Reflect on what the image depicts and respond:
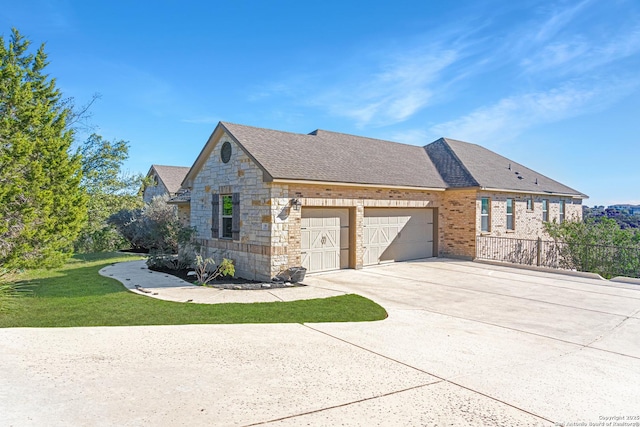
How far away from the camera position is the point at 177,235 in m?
14.5

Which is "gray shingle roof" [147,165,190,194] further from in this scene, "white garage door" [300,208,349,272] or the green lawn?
the green lawn

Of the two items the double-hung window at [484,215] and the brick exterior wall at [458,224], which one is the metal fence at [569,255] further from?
the double-hung window at [484,215]

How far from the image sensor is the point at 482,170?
19781 mm

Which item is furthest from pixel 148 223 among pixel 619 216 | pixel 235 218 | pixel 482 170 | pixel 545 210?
pixel 619 216

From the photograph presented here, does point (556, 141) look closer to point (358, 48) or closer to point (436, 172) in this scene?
point (436, 172)

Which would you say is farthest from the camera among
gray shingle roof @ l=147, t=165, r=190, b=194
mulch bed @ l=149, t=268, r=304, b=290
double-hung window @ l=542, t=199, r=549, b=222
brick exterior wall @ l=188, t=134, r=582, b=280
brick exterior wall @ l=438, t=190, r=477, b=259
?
gray shingle roof @ l=147, t=165, r=190, b=194

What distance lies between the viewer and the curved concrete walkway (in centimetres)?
966

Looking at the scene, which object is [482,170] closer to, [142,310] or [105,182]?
[142,310]

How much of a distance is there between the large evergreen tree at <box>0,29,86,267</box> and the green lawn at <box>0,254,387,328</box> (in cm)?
176

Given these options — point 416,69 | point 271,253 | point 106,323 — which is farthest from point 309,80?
point 106,323

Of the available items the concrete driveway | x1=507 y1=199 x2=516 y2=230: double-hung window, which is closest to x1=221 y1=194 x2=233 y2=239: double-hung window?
the concrete driveway

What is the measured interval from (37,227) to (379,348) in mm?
11828

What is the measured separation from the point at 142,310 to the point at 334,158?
942cm

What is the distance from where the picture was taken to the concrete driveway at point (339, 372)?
3.91m
